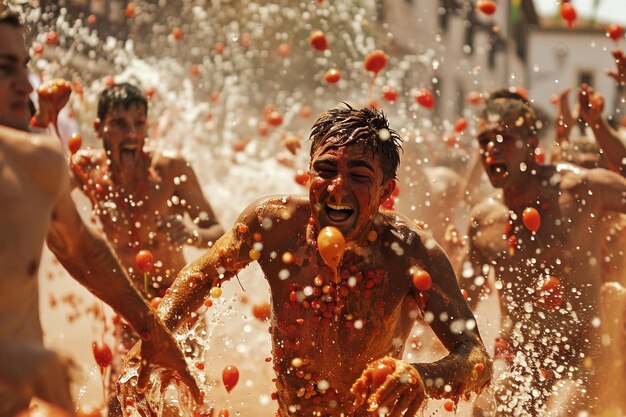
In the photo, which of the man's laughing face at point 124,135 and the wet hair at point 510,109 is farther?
the man's laughing face at point 124,135

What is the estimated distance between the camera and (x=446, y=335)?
4.05m

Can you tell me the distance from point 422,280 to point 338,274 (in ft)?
1.32

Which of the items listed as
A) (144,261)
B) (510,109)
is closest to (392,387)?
(144,261)

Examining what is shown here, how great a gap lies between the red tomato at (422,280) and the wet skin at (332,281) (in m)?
0.04

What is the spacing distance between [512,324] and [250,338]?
9.02 ft

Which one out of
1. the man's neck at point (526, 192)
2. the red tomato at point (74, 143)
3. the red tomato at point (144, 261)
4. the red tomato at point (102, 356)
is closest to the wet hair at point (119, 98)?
the red tomato at point (74, 143)

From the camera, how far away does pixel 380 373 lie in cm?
A: 344

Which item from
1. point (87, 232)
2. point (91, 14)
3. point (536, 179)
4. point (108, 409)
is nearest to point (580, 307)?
point (536, 179)

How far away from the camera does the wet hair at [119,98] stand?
21.1 feet

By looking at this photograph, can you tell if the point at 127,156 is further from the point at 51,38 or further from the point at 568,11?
the point at 51,38

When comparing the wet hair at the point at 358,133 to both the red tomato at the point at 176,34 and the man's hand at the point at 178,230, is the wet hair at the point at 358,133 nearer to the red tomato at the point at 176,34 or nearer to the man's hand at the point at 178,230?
the man's hand at the point at 178,230

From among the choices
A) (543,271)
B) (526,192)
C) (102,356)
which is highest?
(526,192)

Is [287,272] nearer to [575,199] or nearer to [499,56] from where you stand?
[575,199]

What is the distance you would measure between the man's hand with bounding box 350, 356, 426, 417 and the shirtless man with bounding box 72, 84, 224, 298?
2.95 meters
